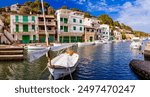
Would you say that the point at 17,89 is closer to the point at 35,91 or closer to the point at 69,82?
the point at 35,91

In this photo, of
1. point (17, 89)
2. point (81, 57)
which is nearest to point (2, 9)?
point (17, 89)

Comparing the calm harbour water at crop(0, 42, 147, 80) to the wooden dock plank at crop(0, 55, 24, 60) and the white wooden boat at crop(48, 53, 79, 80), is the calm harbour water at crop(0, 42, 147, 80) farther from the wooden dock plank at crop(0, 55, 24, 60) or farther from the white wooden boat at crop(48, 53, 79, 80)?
the wooden dock plank at crop(0, 55, 24, 60)

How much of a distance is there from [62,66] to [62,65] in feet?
0.18

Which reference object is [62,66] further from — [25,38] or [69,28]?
[25,38]

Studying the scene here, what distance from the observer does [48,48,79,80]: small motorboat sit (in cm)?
553

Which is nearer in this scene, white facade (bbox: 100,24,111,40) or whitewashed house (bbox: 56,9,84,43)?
whitewashed house (bbox: 56,9,84,43)

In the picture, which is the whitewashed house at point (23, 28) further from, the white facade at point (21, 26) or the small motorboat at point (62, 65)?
the small motorboat at point (62, 65)

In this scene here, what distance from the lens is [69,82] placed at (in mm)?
3748

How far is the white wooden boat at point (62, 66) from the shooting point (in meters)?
5.53

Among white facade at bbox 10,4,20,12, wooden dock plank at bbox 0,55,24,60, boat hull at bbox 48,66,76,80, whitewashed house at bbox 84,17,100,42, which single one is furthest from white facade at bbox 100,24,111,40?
wooden dock plank at bbox 0,55,24,60

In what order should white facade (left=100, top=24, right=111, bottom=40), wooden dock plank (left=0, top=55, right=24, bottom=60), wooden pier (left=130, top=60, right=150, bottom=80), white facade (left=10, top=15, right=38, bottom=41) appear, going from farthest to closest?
1. wooden dock plank (left=0, top=55, right=24, bottom=60)
2. white facade (left=100, top=24, right=111, bottom=40)
3. wooden pier (left=130, top=60, right=150, bottom=80)
4. white facade (left=10, top=15, right=38, bottom=41)

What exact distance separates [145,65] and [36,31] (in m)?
2.87

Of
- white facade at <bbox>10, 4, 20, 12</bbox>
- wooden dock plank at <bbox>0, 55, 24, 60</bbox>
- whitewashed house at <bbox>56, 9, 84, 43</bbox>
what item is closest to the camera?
white facade at <bbox>10, 4, 20, 12</bbox>

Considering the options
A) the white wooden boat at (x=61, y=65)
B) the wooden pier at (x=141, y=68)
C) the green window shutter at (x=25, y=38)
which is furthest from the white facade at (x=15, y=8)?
→ the wooden pier at (x=141, y=68)
